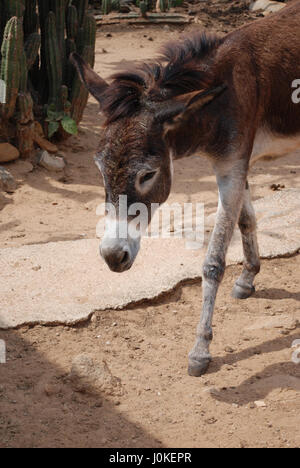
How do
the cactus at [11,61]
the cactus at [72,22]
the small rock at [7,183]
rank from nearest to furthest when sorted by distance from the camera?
the cactus at [11,61]
the small rock at [7,183]
the cactus at [72,22]

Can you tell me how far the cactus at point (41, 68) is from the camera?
22.3 ft

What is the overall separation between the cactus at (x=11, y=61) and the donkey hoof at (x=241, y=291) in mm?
3440

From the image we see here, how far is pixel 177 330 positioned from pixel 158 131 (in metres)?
1.56

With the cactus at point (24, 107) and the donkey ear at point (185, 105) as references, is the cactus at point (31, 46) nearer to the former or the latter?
the cactus at point (24, 107)

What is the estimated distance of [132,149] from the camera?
138 inches

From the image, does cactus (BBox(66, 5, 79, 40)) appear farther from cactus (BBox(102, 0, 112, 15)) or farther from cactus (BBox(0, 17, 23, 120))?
cactus (BBox(102, 0, 112, 15))

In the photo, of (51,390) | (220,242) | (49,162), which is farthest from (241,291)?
(49,162)

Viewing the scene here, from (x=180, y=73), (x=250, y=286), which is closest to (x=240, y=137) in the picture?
(x=180, y=73)

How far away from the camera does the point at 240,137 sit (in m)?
4.00

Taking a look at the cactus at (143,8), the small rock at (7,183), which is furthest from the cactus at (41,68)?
the cactus at (143,8)

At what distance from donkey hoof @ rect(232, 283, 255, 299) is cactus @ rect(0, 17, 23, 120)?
3440 mm

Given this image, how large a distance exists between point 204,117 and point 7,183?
131 inches

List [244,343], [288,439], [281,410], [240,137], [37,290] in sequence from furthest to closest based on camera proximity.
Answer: [37,290]
[244,343]
[240,137]
[281,410]
[288,439]

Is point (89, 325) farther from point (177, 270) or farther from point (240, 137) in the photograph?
point (240, 137)
